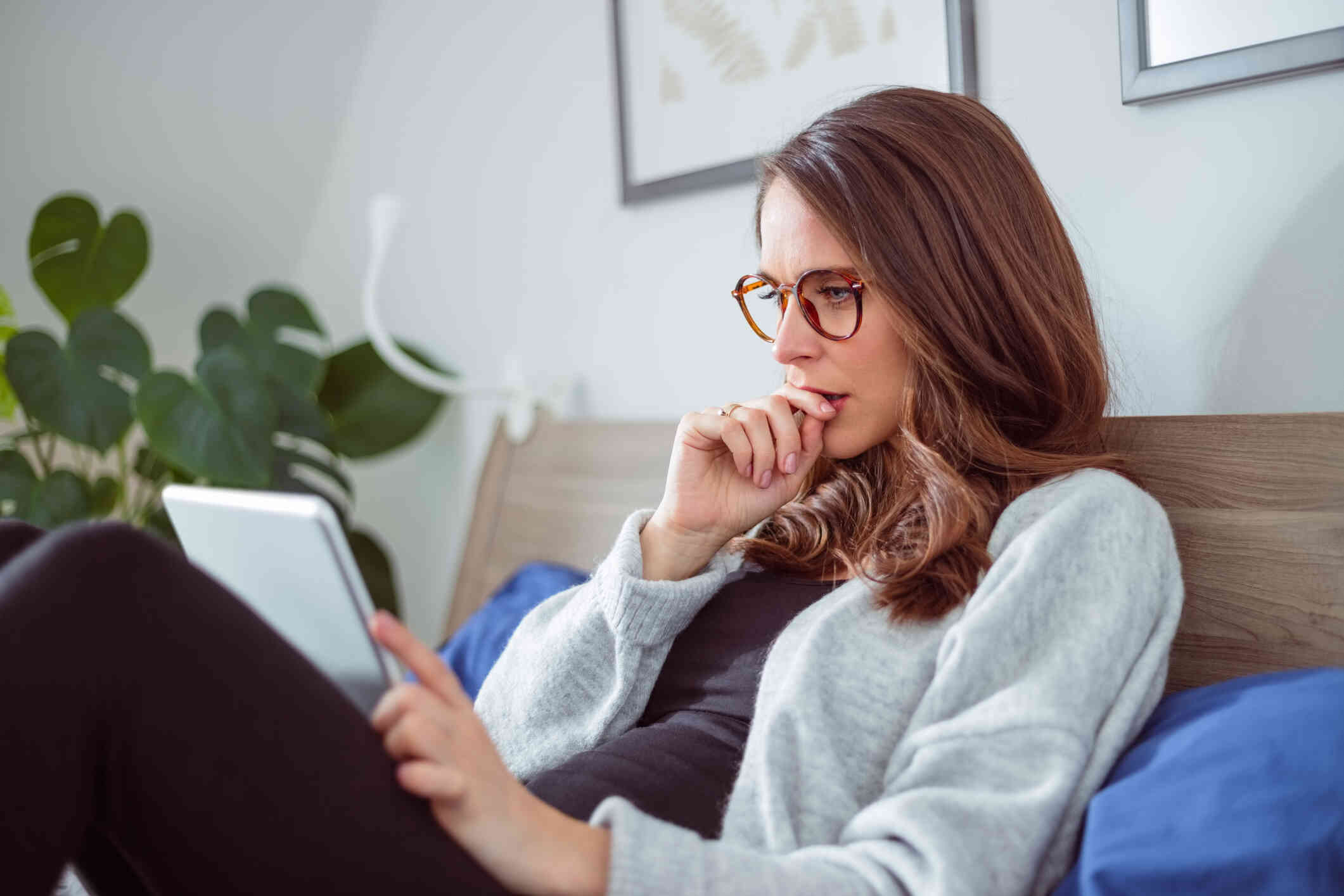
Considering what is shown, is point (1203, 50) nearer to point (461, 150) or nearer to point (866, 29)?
point (866, 29)

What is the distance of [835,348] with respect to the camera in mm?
1086

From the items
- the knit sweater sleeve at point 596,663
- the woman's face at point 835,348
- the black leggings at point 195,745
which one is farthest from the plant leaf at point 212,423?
the black leggings at point 195,745

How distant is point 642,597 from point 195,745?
504mm

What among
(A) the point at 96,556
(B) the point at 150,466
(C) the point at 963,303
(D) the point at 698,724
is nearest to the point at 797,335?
(C) the point at 963,303

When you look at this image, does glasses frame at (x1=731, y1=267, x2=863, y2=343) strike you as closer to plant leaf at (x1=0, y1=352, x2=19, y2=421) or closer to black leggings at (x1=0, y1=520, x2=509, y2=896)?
black leggings at (x1=0, y1=520, x2=509, y2=896)

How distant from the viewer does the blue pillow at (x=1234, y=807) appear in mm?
709

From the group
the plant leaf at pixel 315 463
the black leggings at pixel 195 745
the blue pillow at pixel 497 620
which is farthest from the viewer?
the plant leaf at pixel 315 463

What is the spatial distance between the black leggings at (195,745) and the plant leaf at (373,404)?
1668 mm

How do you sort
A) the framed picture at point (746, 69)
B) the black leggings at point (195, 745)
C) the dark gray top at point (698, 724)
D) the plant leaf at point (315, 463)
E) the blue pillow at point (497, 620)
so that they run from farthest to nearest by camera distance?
the plant leaf at point (315, 463), the blue pillow at point (497, 620), the framed picture at point (746, 69), the dark gray top at point (698, 724), the black leggings at point (195, 745)

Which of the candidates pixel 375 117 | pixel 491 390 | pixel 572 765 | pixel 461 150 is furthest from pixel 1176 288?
pixel 375 117

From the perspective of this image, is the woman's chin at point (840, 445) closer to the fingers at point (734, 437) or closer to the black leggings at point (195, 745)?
the fingers at point (734, 437)

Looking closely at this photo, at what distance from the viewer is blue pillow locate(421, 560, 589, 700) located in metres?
1.65

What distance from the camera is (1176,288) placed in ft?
3.99

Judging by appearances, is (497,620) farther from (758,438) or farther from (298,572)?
(298,572)
